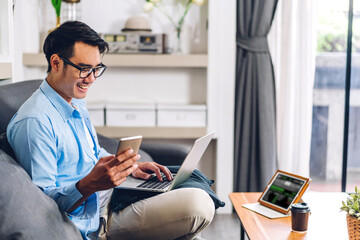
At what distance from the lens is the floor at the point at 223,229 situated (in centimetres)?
275

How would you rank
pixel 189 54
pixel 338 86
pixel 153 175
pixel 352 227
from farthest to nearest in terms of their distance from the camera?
pixel 338 86 < pixel 189 54 < pixel 153 175 < pixel 352 227

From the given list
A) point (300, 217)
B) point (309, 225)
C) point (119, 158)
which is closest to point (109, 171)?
point (119, 158)

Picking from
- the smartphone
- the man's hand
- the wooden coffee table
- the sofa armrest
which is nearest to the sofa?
the smartphone

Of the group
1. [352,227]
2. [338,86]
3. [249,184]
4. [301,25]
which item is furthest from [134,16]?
[352,227]

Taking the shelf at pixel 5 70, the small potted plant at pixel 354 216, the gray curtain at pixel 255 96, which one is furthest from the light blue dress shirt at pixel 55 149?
the gray curtain at pixel 255 96

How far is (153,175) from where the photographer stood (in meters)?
1.93

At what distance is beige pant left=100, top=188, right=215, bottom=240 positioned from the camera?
1.60m

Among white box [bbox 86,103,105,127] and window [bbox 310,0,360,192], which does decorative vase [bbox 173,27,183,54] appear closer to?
white box [bbox 86,103,105,127]

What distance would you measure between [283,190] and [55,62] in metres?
1.04

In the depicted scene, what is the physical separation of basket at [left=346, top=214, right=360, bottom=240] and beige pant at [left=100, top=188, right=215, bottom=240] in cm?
46

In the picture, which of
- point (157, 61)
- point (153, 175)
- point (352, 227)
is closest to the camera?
point (352, 227)

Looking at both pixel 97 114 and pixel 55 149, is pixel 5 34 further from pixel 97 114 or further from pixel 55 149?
pixel 97 114

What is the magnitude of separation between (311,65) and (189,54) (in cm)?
84

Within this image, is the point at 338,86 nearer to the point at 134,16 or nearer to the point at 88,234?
the point at 134,16
